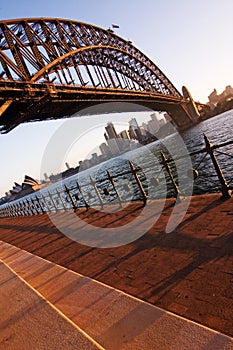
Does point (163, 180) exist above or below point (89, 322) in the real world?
below

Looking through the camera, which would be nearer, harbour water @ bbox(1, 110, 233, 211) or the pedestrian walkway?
the pedestrian walkway

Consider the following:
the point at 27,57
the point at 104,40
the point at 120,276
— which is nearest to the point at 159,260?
the point at 120,276

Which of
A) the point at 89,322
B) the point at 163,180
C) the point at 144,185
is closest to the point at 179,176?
the point at 163,180

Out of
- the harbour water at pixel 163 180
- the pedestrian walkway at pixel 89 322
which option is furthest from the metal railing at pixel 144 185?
the pedestrian walkway at pixel 89 322

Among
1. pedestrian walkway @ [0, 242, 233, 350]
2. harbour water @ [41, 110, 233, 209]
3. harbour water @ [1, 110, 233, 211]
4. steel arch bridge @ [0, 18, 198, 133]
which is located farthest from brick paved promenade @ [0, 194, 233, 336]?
steel arch bridge @ [0, 18, 198, 133]

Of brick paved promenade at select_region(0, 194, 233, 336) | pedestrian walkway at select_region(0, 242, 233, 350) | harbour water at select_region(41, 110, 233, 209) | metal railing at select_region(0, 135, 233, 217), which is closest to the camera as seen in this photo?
pedestrian walkway at select_region(0, 242, 233, 350)

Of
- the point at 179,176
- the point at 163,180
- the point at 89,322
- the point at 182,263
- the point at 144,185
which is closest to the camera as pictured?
the point at 89,322

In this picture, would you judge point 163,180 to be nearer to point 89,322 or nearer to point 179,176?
point 179,176

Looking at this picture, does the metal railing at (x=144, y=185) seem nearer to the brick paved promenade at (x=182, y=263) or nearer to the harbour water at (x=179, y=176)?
the harbour water at (x=179, y=176)

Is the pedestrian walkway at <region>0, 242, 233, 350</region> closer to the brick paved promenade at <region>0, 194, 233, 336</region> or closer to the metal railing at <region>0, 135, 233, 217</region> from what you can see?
the brick paved promenade at <region>0, 194, 233, 336</region>
